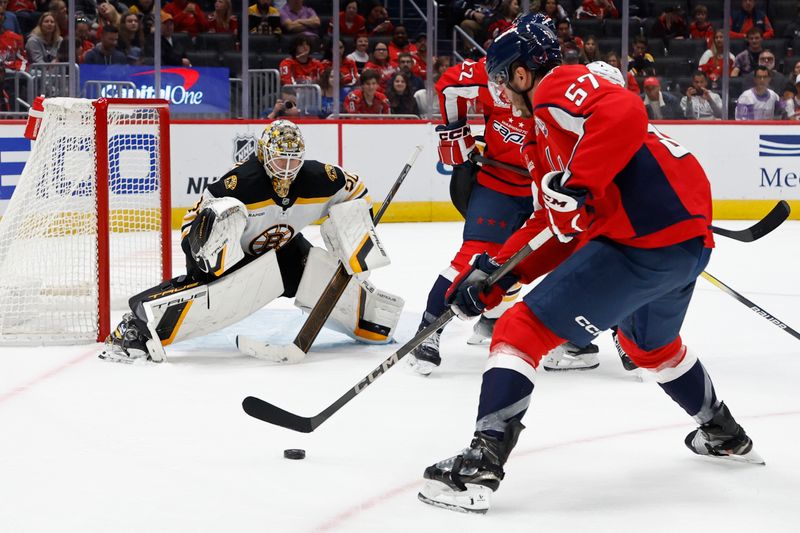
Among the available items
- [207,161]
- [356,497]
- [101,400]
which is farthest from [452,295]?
[207,161]

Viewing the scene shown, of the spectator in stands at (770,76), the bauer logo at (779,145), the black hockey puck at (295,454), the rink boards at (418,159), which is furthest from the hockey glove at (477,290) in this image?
the spectator in stands at (770,76)

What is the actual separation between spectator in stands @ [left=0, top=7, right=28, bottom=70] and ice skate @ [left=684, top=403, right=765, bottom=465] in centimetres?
615

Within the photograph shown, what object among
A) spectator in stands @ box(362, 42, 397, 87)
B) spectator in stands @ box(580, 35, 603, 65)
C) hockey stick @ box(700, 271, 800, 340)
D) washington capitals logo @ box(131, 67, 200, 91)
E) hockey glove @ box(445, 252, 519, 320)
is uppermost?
spectator in stands @ box(580, 35, 603, 65)

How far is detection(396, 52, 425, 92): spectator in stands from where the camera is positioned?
28.4 ft

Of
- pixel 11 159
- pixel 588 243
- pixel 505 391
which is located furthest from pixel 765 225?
pixel 11 159

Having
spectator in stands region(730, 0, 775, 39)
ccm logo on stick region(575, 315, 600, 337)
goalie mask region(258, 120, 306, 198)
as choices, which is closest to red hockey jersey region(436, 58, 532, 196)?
goalie mask region(258, 120, 306, 198)

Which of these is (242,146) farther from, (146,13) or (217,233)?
(217,233)

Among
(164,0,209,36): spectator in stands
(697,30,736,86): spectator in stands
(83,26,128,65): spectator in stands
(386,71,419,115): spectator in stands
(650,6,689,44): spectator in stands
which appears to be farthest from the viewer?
(650,6,689,44): spectator in stands

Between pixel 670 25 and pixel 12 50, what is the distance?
5.17 meters

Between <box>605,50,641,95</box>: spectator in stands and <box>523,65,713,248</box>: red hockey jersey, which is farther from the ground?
<box>605,50,641,95</box>: spectator in stands

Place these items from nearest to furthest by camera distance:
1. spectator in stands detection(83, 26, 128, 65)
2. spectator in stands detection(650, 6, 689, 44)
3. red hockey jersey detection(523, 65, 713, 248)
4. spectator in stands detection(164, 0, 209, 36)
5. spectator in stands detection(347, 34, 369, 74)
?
1. red hockey jersey detection(523, 65, 713, 248)
2. spectator in stands detection(83, 26, 128, 65)
3. spectator in stands detection(164, 0, 209, 36)
4. spectator in stands detection(347, 34, 369, 74)
5. spectator in stands detection(650, 6, 689, 44)

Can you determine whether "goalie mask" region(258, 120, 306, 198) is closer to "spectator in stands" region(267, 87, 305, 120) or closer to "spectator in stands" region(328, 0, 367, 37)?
"spectator in stands" region(267, 87, 305, 120)

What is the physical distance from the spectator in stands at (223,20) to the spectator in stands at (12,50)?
1.32 metres

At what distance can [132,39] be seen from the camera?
25.8 ft
